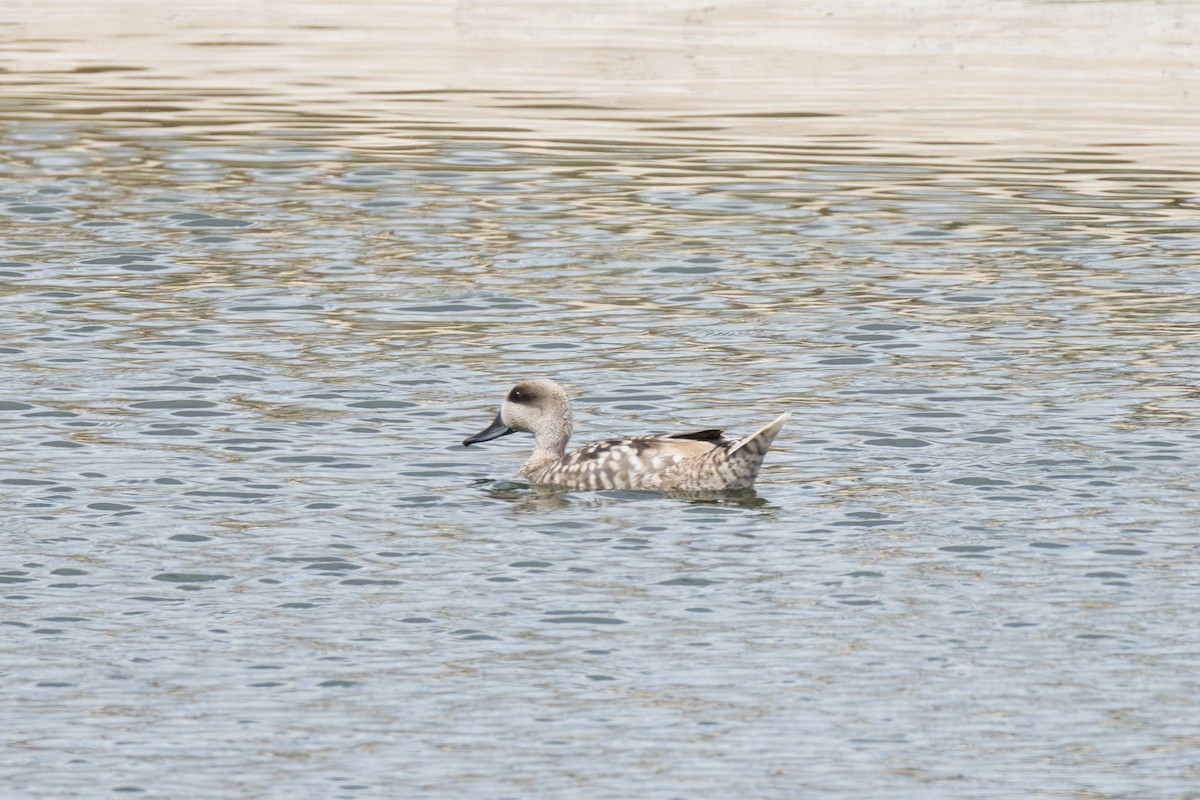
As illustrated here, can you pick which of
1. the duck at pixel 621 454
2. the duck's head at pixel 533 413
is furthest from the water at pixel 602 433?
the duck's head at pixel 533 413

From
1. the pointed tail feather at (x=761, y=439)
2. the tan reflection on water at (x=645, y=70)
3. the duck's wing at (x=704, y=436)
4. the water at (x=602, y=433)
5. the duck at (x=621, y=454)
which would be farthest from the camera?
the tan reflection on water at (x=645, y=70)

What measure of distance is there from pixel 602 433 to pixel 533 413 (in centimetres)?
101

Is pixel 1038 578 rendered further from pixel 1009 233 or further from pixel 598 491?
pixel 1009 233

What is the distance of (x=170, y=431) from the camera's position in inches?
627

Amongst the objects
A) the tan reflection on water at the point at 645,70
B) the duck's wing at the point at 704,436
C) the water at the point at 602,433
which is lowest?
the water at the point at 602,433

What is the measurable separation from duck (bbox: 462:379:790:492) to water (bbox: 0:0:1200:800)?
177 millimetres

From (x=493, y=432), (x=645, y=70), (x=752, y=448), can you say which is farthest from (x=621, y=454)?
(x=645, y=70)

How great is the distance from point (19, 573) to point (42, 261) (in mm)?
10016

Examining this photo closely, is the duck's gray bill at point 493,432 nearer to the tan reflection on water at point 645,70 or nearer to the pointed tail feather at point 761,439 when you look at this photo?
the pointed tail feather at point 761,439

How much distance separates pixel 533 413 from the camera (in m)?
15.5

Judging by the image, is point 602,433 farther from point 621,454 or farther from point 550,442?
point 621,454

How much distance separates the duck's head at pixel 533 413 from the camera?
15.5 m

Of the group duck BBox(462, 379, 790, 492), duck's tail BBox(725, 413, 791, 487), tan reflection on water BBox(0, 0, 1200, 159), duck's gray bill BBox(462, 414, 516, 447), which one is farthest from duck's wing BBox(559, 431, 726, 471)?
tan reflection on water BBox(0, 0, 1200, 159)

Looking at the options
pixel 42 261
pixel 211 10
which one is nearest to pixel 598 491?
pixel 42 261
